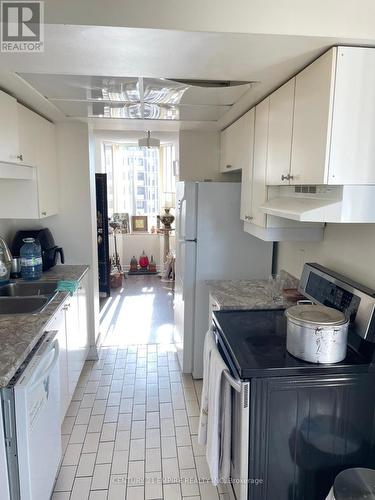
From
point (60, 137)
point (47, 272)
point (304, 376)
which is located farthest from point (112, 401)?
point (60, 137)

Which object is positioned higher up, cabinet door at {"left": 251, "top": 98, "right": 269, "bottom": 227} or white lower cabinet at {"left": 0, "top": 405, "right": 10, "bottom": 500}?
cabinet door at {"left": 251, "top": 98, "right": 269, "bottom": 227}

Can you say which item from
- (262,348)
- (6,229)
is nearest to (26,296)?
(6,229)

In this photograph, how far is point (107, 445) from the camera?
2.20 meters

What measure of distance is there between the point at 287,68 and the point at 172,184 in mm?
4970

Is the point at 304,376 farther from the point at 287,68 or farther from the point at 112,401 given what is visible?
the point at 112,401

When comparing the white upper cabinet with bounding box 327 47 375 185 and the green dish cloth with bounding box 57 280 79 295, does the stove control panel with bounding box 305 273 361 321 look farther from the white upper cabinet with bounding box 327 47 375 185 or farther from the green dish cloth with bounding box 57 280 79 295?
the green dish cloth with bounding box 57 280 79 295

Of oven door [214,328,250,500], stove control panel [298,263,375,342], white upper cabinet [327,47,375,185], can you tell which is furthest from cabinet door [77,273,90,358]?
white upper cabinet [327,47,375,185]

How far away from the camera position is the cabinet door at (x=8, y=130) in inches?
75.9

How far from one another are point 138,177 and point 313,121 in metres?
5.40

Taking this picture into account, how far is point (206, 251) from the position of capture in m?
2.84

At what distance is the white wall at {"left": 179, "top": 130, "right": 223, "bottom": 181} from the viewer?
3461mm

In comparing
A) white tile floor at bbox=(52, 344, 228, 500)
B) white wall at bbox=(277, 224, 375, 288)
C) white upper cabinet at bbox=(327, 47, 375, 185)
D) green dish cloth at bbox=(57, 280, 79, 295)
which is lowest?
white tile floor at bbox=(52, 344, 228, 500)

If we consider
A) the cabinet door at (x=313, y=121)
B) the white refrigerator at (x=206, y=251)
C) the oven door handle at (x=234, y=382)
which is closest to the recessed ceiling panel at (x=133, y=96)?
the cabinet door at (x=313, y=121)

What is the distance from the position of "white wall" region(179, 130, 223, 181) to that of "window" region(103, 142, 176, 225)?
9.60 feet
